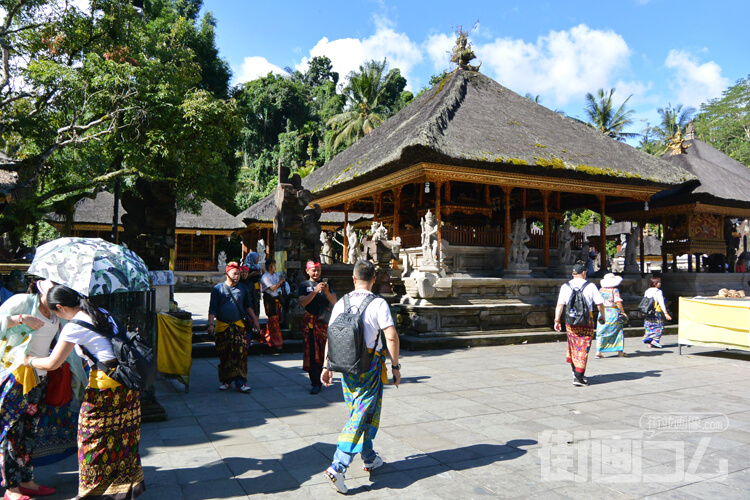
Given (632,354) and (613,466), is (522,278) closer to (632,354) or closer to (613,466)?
(632,354)

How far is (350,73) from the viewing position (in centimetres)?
4316

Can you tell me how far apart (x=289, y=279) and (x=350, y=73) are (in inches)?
1432

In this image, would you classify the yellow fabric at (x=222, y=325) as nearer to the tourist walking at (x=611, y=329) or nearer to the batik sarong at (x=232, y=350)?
the batik sarong at (x=232, y=350)

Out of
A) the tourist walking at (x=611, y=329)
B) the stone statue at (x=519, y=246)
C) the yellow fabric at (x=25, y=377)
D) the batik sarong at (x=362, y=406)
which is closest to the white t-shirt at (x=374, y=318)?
the batik sarong at (x=362, y=406)

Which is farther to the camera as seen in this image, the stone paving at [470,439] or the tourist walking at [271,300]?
the tourist walking at [271,300]

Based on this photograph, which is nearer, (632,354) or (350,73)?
(632,354)

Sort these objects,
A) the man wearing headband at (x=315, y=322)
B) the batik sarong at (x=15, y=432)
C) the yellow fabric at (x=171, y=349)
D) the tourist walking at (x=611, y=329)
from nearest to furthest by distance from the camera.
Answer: the batik sarong at (x=15, y=432), the yellow fabric at (x=171, y=349), the man wearing headband at (x=315, y=322), the tourist walking at (x=611, y=329)

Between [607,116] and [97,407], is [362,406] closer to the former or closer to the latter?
[97,407]

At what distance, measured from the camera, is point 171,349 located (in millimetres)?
6301

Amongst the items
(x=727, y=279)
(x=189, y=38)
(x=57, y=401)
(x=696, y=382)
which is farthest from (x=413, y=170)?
(x=189, y=38)

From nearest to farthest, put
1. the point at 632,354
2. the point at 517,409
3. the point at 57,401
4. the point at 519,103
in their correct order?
the point at 57,401
the point at 517,409
the point at 632,354
the point at 519,103

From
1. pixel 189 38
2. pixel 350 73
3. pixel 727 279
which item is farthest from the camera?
pixel 350 73

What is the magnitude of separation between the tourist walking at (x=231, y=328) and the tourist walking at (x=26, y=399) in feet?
9.04

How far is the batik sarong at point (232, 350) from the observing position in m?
6.39
